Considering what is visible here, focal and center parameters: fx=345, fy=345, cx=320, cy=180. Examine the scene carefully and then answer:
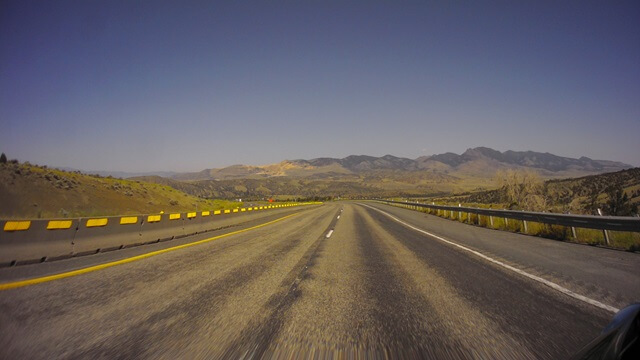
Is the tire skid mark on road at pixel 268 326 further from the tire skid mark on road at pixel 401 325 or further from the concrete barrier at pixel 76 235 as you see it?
the concrete barrier at pixel 76 235

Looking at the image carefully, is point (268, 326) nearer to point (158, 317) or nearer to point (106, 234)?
point (158, 317)

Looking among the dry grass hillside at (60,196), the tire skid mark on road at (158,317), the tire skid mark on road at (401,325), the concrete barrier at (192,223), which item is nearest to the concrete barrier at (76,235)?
the concrete barrier at (192,223)

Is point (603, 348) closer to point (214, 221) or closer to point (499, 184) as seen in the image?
point (214, 221)

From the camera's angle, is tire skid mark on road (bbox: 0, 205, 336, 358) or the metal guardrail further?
the metal guardrail

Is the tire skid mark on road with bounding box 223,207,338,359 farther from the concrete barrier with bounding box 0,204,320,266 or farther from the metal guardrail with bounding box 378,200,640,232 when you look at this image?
the metal guardrail with bounding box 378,200,640,232

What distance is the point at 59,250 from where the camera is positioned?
26.3 feet

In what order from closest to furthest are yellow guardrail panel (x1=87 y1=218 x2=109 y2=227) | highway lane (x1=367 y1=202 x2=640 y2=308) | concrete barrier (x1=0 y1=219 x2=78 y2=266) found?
highway lane (x1=367 y1=202 x2=640 y2=308)
concrete barrier (x1=0 y1=219 x2=78 y2=266)
yellow guardrail panel (x1=87 y1=218 x2=109 y2=227)

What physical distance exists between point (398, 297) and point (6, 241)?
7.77 meters

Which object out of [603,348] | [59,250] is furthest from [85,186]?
[603,348]

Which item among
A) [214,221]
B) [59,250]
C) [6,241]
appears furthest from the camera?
[214,221]

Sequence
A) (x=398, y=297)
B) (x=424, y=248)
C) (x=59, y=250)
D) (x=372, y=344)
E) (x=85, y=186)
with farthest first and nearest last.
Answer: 1. (x=85, y=186)
2. (x=424, y=248)
3. (x=59, y=250)
4. (x=398, y=297)
5. (x=372, y=344)

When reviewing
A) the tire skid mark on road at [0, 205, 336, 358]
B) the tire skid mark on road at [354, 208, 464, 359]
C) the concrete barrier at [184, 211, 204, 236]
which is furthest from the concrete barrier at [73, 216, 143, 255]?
the tire skid mark on road at [354, 208, 464, 359]

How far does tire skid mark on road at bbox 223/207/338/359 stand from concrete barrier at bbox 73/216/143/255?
5.85 metres

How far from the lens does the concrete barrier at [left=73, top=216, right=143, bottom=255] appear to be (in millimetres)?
8750
